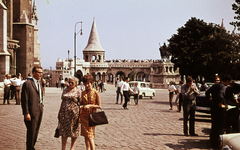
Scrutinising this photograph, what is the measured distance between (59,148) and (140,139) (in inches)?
82.1

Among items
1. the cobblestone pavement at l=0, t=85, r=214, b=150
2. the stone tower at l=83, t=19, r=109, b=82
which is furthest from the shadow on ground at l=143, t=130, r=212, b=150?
the stone tower at l=83, t=19, r=109, b=82

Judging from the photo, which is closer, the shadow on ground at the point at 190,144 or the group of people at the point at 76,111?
the group of people at the point at 76,111

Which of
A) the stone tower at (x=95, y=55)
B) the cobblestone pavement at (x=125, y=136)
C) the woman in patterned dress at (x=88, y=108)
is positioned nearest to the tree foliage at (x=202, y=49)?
the cobblestone pavement at (x=125, y=136)

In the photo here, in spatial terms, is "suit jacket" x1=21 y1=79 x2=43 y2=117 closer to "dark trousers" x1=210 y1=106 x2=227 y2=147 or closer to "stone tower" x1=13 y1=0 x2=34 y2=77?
"dark trousers" x1=210 y1=106 x2=227 y2=147

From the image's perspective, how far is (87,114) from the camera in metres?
6.34

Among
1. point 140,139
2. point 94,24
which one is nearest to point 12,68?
point 140,139

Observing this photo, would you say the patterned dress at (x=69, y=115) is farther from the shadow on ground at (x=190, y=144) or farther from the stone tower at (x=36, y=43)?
the stone tower at (x=36, y=43)

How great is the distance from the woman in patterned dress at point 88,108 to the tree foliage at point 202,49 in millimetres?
27996

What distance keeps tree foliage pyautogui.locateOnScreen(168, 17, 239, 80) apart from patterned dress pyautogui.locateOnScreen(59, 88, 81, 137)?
2824 cm

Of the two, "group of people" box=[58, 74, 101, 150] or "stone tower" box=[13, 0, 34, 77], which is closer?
"group of people" box=[58, 74, 101, 150]

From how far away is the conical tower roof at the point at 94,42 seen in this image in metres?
99.3

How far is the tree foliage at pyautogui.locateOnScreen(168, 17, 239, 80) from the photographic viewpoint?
3559 centimetres

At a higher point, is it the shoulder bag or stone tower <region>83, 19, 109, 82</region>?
stone tower <region>83, 19, 109, 82</region>

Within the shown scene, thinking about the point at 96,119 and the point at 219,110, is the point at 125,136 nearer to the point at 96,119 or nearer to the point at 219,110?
the point at 219,110
